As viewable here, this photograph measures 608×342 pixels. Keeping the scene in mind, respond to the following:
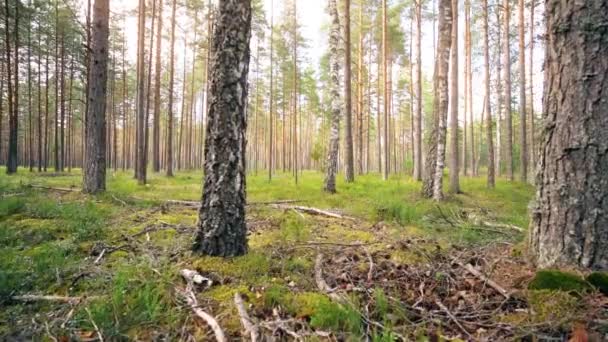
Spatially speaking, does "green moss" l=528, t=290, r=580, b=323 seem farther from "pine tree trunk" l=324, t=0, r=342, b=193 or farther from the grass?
"pine tree trunk" l=324, t=0, r=342, b=193

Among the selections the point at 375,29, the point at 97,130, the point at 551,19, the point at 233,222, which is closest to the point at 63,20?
the point at 97,130

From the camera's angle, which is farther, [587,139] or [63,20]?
[63,20]

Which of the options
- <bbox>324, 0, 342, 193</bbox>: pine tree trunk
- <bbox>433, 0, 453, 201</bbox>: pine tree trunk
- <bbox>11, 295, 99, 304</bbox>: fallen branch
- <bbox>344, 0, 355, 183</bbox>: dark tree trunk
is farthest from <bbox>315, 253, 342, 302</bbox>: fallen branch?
<bbox>344, 0, 355, 183</bbox>: dark tree trunk

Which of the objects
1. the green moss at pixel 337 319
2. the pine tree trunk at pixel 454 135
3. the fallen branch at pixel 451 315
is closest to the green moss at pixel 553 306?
the fallen branch at pixel 451 315

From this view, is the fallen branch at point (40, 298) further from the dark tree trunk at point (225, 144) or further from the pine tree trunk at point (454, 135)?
the pine tree trunk at point (454, 135)

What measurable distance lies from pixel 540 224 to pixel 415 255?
Result: 46.8 inches

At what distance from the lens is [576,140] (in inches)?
84.5

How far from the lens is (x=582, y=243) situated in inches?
83.0

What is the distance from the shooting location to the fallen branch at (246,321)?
1.79 metres

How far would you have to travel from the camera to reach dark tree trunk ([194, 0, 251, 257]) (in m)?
3.03

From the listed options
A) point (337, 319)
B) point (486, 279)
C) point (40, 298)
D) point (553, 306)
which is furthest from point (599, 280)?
point (40, 298)

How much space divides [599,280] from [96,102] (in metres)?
9.44

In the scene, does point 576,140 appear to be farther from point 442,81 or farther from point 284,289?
point 442,81

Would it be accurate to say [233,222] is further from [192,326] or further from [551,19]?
[551,19]
